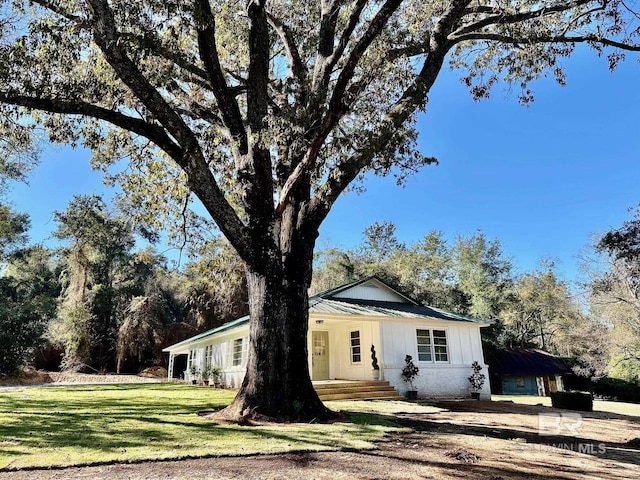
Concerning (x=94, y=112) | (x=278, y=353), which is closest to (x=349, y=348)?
(x=278, y=353)

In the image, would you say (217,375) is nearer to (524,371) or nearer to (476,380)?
(476,380)

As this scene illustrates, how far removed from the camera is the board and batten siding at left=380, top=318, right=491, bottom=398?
1387 cm

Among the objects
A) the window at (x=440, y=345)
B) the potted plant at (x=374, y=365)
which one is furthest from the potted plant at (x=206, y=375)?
the window at (x=440, y=345)

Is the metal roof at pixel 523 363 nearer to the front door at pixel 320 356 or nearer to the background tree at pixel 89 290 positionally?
the front door at pixel 320 356

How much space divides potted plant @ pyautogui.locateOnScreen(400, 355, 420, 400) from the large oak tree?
7.15 metres

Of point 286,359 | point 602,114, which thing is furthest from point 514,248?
point 286,359

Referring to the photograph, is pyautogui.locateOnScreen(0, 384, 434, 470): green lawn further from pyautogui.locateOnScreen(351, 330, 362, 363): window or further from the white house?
pyautogui.locateOnScreen(351, 330, 362, 363): window

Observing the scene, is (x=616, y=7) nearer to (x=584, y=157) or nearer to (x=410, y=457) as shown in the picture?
(x=410, y=457)

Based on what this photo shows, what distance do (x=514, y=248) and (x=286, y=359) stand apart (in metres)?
29.4

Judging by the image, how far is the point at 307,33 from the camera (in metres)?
10.1

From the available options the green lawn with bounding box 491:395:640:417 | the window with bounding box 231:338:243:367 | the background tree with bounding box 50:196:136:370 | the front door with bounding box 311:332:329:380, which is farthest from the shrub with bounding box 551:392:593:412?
the background tree with bounding box 50:196:136:370

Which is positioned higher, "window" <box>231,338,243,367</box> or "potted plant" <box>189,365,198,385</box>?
"window" <box>231,338,243,367</box>

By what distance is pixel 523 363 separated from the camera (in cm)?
2450

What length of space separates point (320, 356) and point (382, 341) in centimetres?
321
